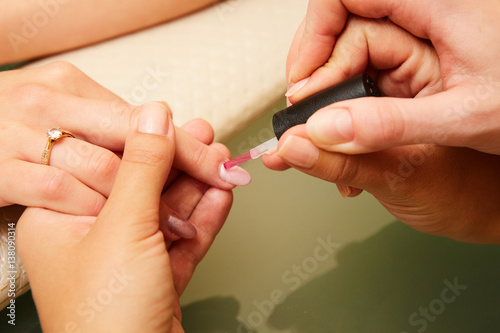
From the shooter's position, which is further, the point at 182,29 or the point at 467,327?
the point at 182,29

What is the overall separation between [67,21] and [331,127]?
0.69 meters

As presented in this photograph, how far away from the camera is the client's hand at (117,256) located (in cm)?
50

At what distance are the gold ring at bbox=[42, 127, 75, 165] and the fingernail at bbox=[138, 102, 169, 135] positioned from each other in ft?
0.55

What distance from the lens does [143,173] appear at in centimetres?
55

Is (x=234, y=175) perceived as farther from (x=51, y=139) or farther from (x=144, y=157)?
(x=51, y=139)

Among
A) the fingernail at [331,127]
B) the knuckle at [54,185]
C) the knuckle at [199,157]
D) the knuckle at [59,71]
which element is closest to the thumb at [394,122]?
the fingernail at [331,127]

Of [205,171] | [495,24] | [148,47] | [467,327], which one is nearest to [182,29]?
[148,47]

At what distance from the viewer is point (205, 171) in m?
0.71

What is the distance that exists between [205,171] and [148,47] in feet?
1.23

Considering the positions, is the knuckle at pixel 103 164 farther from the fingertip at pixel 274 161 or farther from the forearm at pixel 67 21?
the forearm at pixel 67 21

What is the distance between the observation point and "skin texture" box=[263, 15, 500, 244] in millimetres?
582

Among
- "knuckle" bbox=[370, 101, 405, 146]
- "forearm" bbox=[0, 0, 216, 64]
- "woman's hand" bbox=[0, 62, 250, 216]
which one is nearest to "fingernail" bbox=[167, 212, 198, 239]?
"woman's hand" bbox=[0, 62, 250, 216]

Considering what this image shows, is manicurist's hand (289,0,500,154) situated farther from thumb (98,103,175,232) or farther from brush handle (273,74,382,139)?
thumb (98,103,175,232)

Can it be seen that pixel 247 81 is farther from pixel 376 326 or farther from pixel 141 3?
pixel 376 326
